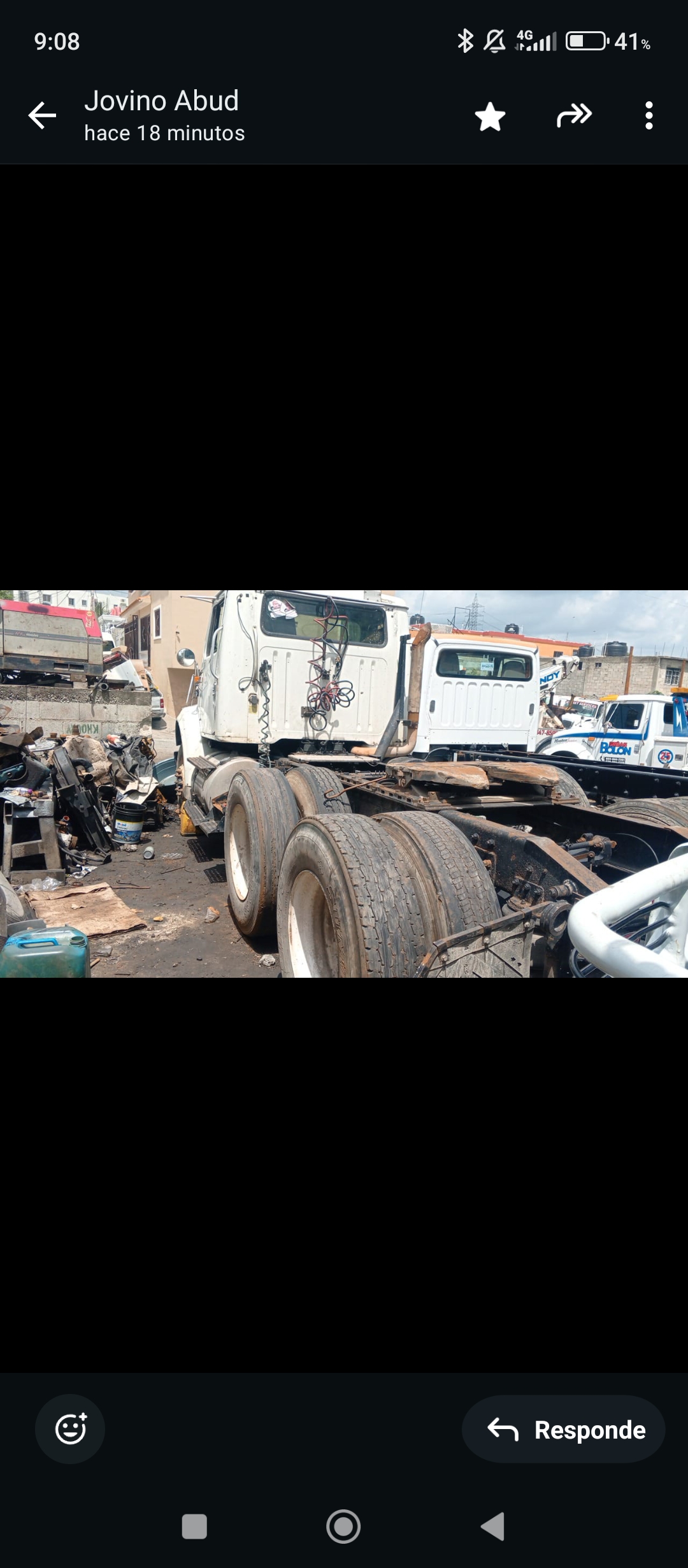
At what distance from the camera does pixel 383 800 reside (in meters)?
4.57

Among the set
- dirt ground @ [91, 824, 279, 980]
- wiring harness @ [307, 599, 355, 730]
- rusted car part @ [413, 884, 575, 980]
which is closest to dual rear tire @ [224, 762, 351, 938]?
dirt ground @ [91, 824, 279, 980]

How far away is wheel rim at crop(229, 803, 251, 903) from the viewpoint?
5473 millimetres

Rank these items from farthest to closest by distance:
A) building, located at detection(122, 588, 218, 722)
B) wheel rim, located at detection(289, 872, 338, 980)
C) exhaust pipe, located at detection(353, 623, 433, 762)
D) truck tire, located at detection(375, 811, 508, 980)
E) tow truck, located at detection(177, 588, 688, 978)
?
building, located at detection(122, 588, 218, 722) → exhaust pipe, located at detection(353, 623, 433, 762) → wheel rim, located at detection(289, 872, 338, 980) → tow truck, located at detection(177, 588, 688, 978) → truck tire, located at detection(375, 811, 508, 980)

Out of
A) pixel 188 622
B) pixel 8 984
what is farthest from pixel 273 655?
pixel 188 622

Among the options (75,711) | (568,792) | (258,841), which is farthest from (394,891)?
(75,711)

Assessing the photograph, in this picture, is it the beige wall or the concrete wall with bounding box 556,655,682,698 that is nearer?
the beige wall

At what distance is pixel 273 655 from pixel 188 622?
571 inches

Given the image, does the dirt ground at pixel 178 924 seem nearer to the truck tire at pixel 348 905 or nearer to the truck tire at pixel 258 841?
the truck tire at pixel 258 841

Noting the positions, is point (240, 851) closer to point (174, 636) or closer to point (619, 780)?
point (619, 780)

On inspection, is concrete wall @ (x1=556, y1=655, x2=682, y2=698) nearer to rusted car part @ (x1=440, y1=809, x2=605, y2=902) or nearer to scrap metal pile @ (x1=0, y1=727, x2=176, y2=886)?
scrap metal pile @ (x1=0, y1=727, x2=176, y2=886)

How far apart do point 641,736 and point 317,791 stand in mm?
9572

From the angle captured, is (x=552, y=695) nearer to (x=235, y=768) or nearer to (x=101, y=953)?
(x=235, y=768)

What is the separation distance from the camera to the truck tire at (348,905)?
9.43 feet

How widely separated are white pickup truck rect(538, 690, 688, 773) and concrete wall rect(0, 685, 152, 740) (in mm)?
7200
